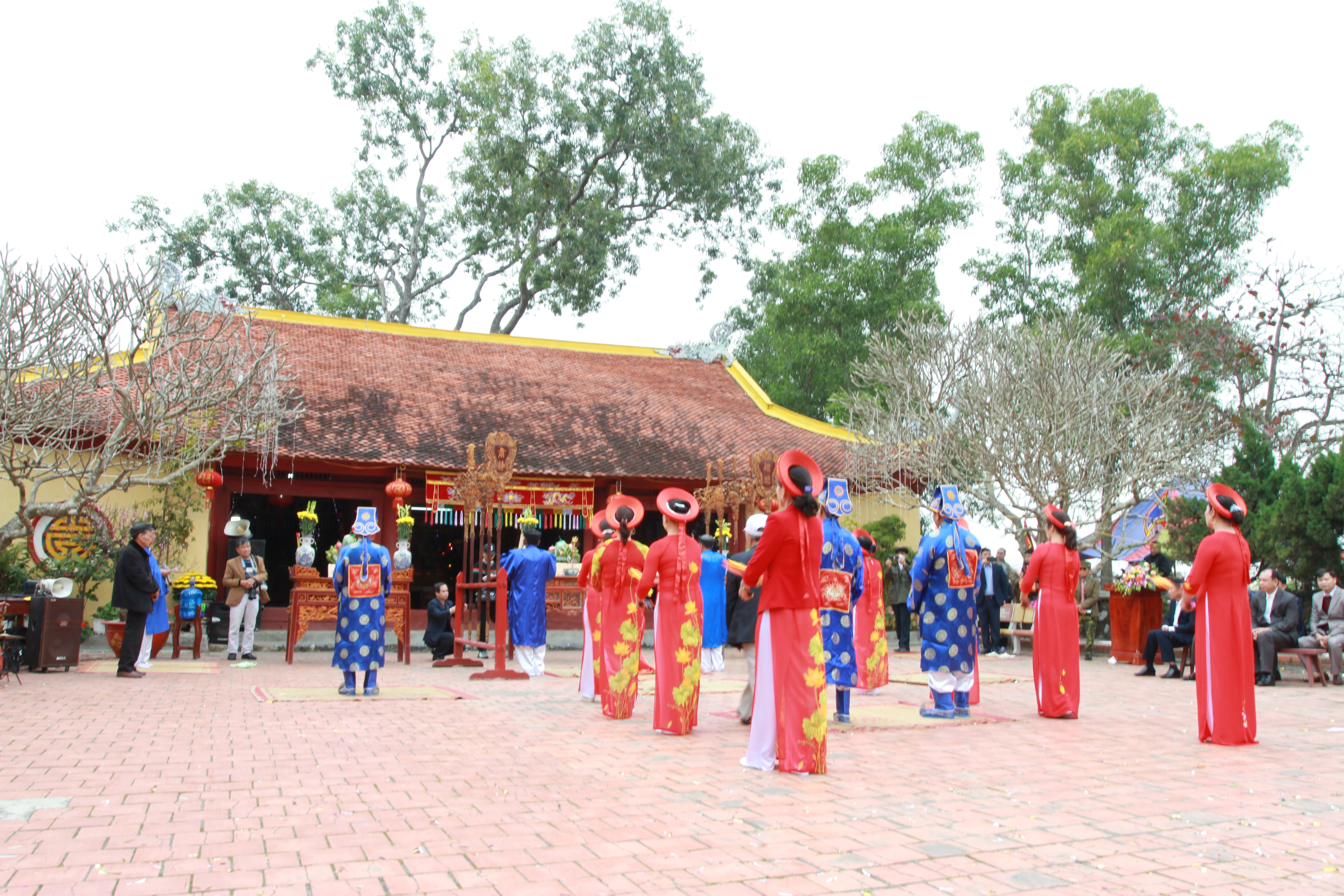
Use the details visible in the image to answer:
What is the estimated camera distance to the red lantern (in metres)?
13.7

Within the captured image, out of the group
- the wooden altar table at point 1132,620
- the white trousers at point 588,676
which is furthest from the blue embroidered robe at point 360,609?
the wooden altar table at point 1132,620

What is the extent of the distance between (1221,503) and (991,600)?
→ 773 centimetres

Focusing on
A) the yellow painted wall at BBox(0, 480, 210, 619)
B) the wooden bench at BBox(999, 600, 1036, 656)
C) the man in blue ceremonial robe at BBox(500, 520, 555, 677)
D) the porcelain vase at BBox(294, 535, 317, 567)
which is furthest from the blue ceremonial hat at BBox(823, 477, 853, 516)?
the yellow painted wall at BBox(0, 480, 210, 619)

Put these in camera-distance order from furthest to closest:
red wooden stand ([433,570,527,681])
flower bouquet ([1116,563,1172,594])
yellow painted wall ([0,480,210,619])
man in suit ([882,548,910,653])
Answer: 1. man in suit ([882,548,910,653])
2. yellow painted wall ([0,480,210,619])
3. flower bouquet ([1116,563,1172,594])
4. red wooden stand ([433,570,527,681])

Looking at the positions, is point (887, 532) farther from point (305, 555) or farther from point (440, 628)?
point (305, 555)

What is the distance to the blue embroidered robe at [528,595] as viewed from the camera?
10.7 m

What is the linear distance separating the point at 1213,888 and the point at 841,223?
77.7 feet

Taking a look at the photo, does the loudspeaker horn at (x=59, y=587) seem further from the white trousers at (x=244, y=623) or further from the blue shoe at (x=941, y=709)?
the blue shoe at (x=941, y=709)

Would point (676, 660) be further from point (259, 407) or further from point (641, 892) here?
point (259, 407)

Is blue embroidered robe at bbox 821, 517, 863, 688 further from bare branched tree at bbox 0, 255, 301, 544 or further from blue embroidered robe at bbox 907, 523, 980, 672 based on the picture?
bare branched tree at bbox 0, 255, 301, 544

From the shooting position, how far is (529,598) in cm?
1073

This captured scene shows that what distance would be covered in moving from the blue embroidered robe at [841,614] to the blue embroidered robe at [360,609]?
406 cm

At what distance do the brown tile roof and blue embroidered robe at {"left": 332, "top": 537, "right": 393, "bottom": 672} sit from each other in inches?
217

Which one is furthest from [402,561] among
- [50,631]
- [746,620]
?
[746,620]
